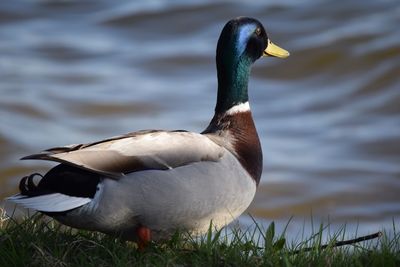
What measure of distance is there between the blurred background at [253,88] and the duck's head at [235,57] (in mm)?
3323

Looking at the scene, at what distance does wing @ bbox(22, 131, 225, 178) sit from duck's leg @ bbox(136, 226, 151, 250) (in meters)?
0.25

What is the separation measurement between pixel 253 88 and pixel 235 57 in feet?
22.7

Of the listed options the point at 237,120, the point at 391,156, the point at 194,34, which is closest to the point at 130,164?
the point at 237,120

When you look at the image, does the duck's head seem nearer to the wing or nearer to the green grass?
the wing

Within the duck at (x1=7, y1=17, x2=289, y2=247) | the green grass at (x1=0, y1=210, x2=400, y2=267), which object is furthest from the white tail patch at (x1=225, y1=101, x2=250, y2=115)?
the green grass at (x1=0, y1=210, x2=400, y2=267)

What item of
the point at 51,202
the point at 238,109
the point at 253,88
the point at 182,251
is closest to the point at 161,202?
the point at 182,251

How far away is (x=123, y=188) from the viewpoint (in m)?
4.46

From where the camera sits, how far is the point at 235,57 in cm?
533

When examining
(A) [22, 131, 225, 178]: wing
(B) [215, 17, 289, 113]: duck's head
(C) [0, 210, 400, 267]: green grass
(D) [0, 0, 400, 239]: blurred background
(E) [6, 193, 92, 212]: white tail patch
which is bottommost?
(C) [0, 210, 400, 267]: green grass

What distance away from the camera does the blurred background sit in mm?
9969

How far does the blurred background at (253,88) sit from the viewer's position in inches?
392

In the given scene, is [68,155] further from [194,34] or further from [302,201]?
[194,34]

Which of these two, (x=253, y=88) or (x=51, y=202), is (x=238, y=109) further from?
(x=253, y=88)

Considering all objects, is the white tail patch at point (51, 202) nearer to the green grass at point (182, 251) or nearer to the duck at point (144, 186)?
the duck at point (144, 186)
